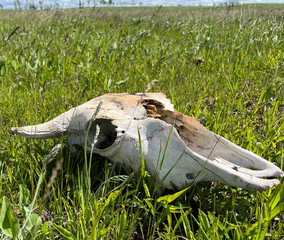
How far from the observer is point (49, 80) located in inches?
151

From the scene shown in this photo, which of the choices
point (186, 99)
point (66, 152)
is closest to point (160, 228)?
point (66, 152)

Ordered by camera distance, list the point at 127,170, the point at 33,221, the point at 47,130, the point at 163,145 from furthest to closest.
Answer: the point at 47,130 → the point at 127,170 → the point at 163,145 → the point at 33,221

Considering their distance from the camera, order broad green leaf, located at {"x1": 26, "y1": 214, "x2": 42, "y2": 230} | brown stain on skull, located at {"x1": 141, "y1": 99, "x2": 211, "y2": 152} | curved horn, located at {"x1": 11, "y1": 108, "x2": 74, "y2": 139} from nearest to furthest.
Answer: broad green leaf, located at {"x1": 26, "y1": 214, "x2": 42, "y2": 230} < brown stain on skull, located at {"x1": 141, "y1": 99, "x2": 211, "y2": 152} < curved horn, located at {"x1": 11, "y1": 108, "x2": 74, "y2": 139}

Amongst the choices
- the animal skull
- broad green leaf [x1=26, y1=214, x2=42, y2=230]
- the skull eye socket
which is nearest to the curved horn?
the animal skull

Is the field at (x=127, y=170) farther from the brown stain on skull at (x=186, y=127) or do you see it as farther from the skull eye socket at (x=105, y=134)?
the brown stain on skull at (x=186, y=127)

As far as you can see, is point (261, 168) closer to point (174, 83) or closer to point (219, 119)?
point (219, 119)

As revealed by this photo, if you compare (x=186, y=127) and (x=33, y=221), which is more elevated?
(x=186, y=127)

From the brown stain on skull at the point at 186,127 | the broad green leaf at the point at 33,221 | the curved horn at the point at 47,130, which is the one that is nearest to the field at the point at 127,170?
the broad green leaf at the point at 33,221

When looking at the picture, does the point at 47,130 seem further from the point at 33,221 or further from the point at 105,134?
the point at 33,221

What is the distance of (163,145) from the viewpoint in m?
1.94

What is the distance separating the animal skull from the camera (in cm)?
179

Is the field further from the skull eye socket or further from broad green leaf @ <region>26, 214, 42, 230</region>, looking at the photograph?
the skull eye socket

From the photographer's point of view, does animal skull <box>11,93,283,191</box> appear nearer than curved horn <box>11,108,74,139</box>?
Yes

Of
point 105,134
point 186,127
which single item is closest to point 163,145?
point 186,127
